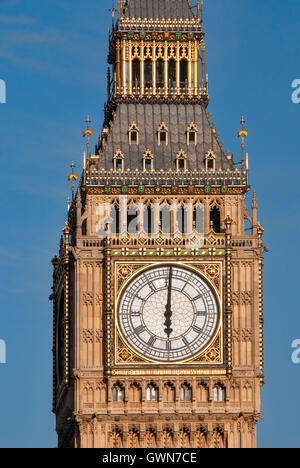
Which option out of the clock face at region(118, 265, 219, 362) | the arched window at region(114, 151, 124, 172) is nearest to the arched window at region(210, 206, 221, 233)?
the clock face at region(118, 265, 219, 362)

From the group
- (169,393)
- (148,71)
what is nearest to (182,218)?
(148,71)

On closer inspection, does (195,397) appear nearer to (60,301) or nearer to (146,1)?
(60,301)

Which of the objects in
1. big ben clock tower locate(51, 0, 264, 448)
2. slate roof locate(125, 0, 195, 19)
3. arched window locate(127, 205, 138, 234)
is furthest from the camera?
slate roof locate(125, 0, 195, 19)

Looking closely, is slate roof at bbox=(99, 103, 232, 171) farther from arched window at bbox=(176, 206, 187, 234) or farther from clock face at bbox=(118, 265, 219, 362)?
clock face at bbox=(118, 265, 219, 362)

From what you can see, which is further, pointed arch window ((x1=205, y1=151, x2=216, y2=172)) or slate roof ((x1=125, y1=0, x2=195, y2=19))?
slate roof ((x1=125, y1=0, x2=195, y2=19))

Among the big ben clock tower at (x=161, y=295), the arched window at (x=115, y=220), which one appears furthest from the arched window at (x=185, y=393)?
the arched window at (x=115, y=220)

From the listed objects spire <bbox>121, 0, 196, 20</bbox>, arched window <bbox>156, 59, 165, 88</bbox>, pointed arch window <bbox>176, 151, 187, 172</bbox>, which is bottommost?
pointed arch window <bbox>176, 151, 187, 172</bbox>

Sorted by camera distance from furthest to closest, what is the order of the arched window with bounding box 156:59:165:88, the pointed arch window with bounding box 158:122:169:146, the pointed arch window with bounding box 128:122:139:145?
1. the arched window with bounding box 156:59:165:88
2. the pointed arch window with bounding box 158:122:169:146
3. the pointed arch window with bounding box 128:122:139:145

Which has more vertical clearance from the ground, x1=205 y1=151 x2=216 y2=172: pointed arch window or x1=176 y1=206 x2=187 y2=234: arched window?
x1=205 y1=151 x2=216 y2=172: pointed arch window
